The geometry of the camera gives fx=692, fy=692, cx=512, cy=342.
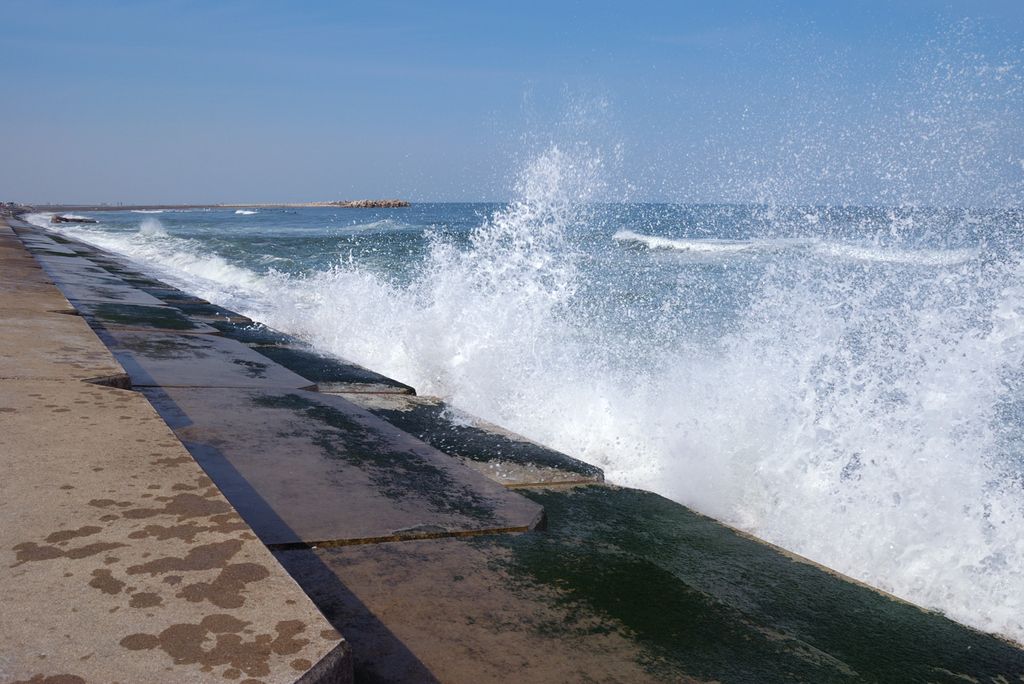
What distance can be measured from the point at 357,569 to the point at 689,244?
16991 mm

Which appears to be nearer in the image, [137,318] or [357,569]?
[357,569]

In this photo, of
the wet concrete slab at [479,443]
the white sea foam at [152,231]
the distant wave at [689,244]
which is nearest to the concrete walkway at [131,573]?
the wet concrete slab at [479,443]

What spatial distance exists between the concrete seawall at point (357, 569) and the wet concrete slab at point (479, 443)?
0.02m

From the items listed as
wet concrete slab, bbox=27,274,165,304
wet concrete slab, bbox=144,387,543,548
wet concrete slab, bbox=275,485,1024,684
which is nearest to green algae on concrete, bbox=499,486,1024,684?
wet concrete slab, bbox=275,485,1024,684

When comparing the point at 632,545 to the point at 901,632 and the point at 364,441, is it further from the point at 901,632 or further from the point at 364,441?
the point at 364,441

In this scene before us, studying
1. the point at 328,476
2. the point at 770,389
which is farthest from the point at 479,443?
the point at 770,389

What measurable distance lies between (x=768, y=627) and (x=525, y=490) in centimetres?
90

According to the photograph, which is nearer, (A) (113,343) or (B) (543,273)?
(A) (113,343)

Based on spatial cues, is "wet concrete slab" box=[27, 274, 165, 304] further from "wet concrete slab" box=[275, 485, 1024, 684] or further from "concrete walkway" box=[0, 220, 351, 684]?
"wet concrete slab" box=[275, 485, 1024, 684]

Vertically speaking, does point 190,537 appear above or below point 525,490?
above

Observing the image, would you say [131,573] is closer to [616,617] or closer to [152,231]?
[616,617]

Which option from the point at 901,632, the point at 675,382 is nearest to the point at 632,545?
the point at 901,632

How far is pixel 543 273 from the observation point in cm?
798

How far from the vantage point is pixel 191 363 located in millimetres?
3064
